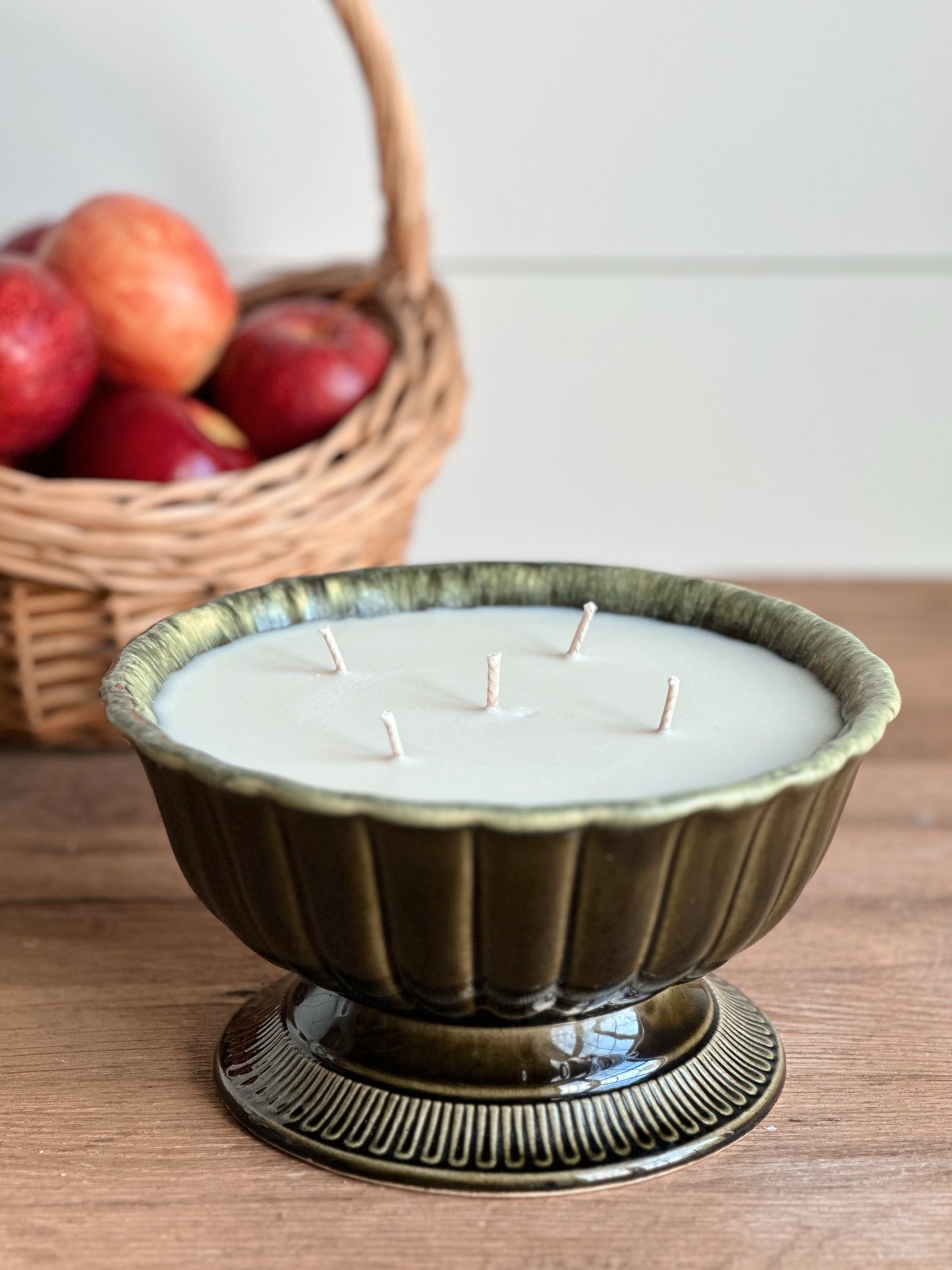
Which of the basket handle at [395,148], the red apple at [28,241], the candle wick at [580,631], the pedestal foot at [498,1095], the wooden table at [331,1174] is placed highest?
the basket handle at [395,148]

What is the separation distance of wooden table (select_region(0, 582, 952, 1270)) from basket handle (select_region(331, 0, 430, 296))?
1.36 ft

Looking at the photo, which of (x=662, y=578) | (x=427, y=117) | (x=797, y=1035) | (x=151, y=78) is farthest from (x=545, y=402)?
(x=797, y=1035)

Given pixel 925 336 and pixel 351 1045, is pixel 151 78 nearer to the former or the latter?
pixel 925 336

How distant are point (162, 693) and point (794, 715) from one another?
21 centimetres

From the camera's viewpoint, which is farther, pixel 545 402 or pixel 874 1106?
pixel 545 402

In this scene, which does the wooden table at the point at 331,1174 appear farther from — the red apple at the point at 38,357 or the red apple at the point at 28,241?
the red apple at the point at 28,241

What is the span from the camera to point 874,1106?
0.44m

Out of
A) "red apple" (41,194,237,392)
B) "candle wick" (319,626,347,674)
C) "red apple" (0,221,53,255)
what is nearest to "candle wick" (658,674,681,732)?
"candle wick" (319,626,347,674)

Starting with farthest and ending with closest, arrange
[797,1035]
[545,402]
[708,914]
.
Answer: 1. [545,402]
2. [797,1035]
3. [708,914]

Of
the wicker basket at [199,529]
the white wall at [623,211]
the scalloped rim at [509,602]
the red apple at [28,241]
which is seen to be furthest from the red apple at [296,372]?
the white wall at [623,211]

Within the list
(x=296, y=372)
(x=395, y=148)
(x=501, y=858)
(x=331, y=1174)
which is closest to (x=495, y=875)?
(x=501, y=858)

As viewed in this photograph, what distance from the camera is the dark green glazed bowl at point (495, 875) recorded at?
1.11 feet

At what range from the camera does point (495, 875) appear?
0.34m

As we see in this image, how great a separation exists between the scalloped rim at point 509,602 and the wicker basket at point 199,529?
0.60 ft
